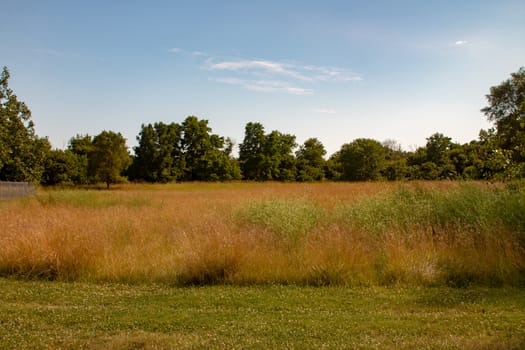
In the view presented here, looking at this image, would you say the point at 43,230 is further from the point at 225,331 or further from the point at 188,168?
the point at 188,168

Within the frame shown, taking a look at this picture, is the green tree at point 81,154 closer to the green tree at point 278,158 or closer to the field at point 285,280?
the green tree at point 278,158

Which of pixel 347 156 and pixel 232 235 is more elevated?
pixel 347 156

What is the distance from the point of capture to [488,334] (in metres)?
4.02

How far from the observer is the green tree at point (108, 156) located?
138 feet

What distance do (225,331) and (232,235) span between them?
3.59 m

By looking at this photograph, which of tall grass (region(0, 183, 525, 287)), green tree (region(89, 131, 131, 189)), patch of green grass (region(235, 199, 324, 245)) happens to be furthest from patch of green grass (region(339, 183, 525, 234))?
green tree (region(89, 131, 131, 189))

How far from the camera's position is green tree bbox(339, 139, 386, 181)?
52312 mm

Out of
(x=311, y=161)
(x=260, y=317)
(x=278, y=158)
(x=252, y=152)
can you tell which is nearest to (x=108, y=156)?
(x=252, y=152)

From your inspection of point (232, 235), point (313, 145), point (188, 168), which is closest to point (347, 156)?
point (313, 145)

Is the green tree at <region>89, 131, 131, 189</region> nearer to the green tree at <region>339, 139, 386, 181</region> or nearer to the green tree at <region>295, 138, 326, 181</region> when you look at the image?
the green tree at <region>295, 138, 326, 181</region>

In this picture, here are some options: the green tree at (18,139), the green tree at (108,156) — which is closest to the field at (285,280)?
the green tree at (18,139)

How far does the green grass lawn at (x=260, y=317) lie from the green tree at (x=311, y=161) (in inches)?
1968

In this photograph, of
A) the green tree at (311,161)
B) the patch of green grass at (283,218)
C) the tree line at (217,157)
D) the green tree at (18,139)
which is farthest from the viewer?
the green tree at (311,161)

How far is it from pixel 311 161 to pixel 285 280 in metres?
52.7
